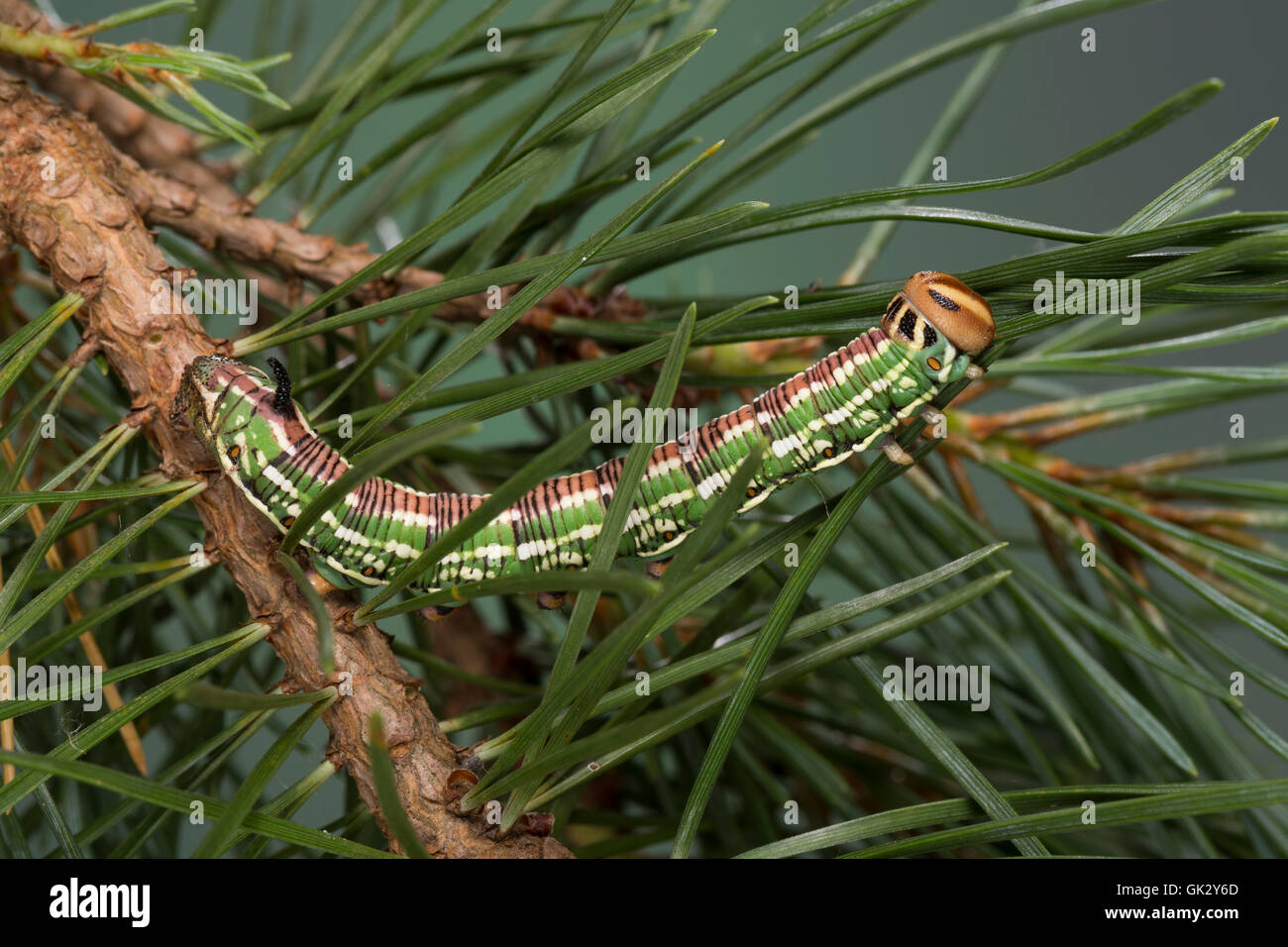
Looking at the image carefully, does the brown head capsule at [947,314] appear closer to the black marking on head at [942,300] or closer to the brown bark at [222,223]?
the black marking on head at [942,300]

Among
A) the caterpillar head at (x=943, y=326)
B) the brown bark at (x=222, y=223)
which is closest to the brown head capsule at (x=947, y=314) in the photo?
the caterpillar head at (x=943, y=326)

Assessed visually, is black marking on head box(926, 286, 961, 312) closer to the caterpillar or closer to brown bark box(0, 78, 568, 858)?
the caterpillar

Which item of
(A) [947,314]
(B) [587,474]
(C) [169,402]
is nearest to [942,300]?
(A) [947,314]

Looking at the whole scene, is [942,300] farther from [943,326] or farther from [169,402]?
[169,402]

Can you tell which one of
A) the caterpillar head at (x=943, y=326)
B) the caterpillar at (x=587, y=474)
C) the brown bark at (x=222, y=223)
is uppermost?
the brown bark at (x=222, y=223)
